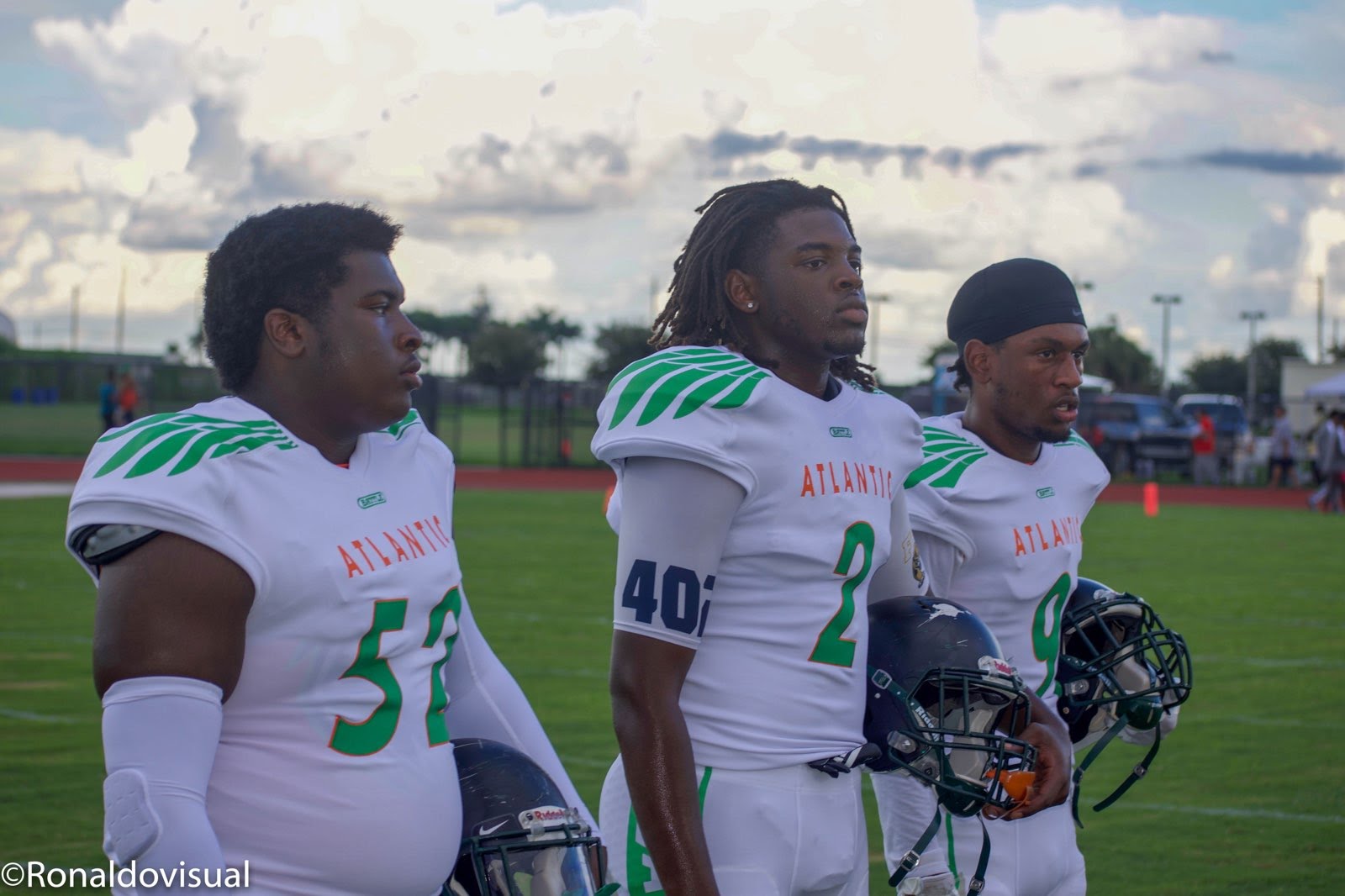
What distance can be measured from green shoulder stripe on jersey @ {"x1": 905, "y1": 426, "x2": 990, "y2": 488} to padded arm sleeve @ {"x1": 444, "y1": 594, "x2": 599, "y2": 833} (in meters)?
1.09

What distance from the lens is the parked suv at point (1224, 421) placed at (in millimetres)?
33750

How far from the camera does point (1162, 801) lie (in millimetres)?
6246

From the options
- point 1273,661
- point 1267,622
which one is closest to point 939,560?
point 1273,661

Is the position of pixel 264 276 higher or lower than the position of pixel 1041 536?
higher

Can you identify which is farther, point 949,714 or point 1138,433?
point 1138,433

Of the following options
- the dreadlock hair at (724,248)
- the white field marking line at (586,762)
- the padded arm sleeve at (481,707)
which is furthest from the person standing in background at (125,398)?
the padded arm sleeve at (481,707)

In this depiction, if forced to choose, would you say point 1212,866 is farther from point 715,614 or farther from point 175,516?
point 175,516

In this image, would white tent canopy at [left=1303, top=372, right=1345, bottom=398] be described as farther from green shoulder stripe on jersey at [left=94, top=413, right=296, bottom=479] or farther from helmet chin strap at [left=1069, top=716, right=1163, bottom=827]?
green shoulder stripe on jersey at [left=94, top=413, right=296, bottom=479]

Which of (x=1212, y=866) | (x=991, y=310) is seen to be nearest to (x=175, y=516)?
(x=991, y=310)

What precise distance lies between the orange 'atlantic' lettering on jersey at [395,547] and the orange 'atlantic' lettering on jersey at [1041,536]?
4.46 ft

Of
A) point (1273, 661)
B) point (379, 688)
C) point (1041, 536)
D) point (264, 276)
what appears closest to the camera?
point (379, 688)

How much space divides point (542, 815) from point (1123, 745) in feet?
18.8

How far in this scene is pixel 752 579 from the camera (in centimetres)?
252

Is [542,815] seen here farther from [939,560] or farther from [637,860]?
[939,560]
